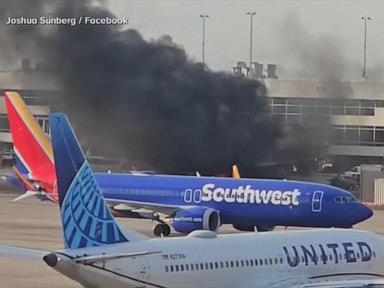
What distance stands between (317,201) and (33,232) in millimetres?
15749

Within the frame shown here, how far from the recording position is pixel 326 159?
97.2 metres

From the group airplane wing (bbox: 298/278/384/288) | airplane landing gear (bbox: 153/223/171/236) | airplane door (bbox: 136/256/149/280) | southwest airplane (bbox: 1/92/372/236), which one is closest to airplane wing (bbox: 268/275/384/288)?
airplane wing (bbox: 298/278/384/288)

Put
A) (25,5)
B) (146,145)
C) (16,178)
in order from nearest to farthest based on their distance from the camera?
(16,178) → (25,5) → (146,145)

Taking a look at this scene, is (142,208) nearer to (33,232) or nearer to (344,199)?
(33,232)

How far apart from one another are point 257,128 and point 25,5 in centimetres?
2540

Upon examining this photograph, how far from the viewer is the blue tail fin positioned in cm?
3108

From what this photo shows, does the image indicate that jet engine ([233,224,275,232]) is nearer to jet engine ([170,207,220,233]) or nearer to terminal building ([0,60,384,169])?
jet engine ([170,207,220,233])

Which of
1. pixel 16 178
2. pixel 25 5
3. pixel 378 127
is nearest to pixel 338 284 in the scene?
pixel 16 178

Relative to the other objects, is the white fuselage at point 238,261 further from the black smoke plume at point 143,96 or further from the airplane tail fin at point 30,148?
the black smoke plume at point 143,96

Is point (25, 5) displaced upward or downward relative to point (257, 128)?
upward

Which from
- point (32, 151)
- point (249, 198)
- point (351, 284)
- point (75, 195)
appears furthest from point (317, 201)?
point (75, 195)

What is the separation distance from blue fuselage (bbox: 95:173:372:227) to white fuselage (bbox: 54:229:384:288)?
62.3 ft

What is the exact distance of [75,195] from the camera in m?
31.1

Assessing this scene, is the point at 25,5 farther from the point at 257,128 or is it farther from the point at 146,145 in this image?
the point at 257,128
